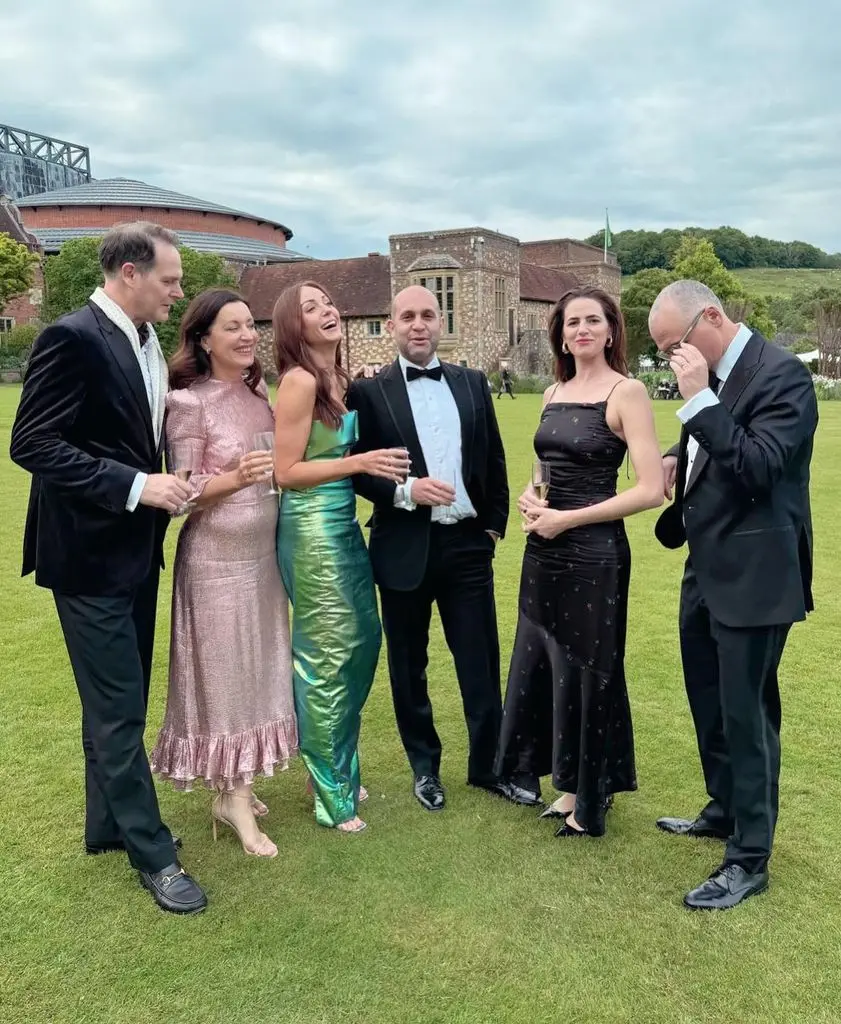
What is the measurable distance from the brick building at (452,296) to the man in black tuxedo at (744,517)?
49.8m

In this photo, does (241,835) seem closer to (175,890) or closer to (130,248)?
(175,890)

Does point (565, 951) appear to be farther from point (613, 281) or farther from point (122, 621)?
point (613, 281)

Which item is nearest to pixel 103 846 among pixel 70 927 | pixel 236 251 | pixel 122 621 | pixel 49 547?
pixel 70 927

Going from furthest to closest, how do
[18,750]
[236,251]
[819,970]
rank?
[236,251], [18,750], [819,970]

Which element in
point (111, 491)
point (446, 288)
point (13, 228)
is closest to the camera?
point (111, 491)

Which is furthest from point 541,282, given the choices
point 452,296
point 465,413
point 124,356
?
point 124,356

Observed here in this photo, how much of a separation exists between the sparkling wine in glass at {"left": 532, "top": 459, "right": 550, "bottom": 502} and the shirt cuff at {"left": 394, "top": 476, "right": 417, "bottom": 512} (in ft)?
1.83

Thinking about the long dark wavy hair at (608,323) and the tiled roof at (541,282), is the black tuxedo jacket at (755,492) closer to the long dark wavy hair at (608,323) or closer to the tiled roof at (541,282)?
the long dark wavy hair at (608,323)

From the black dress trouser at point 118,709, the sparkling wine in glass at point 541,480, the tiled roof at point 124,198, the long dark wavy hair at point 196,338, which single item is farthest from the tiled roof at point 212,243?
the black dress trouser at point 118,709

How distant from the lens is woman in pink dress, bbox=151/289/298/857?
144 inches

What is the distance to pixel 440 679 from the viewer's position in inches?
238

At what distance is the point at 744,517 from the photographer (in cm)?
320

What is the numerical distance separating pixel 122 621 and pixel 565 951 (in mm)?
2049

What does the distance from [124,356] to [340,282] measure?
57.1 m
